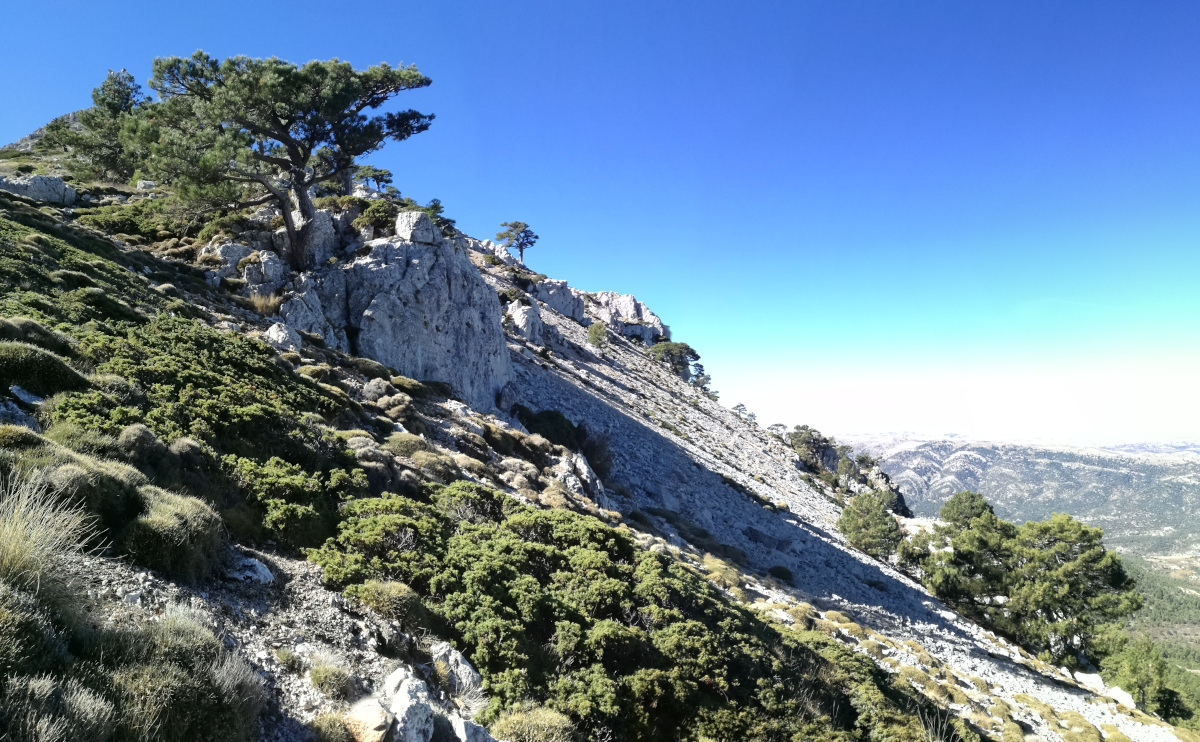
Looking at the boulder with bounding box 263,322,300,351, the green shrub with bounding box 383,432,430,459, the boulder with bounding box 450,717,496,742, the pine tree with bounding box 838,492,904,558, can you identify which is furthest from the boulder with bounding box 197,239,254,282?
the pine tree with bounding box 838,492,904,558

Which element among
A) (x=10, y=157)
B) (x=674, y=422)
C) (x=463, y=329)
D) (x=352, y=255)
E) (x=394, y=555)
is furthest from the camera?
(x=674, y=422)

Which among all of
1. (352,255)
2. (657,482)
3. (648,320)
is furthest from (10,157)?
(648,320)

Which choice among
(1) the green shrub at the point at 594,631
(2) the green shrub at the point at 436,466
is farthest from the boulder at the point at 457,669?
(2) the green shrub at the point at 436,466

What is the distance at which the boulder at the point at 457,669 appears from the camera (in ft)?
25.7

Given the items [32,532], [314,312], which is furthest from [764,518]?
[32,532]

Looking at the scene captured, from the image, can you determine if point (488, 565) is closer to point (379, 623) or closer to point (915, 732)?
point (379, 623)

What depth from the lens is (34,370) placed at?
9.52 metres

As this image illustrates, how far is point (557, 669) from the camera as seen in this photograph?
9.13m

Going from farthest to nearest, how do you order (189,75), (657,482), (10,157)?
(10,157), (657,482), (189,75)

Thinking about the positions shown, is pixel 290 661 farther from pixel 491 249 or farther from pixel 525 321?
pixel 491 249

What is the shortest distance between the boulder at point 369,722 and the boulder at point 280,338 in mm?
18810

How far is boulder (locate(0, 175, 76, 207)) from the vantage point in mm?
27766

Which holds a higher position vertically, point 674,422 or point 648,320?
point 648,320

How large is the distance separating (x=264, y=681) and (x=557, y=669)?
4.89 meters
